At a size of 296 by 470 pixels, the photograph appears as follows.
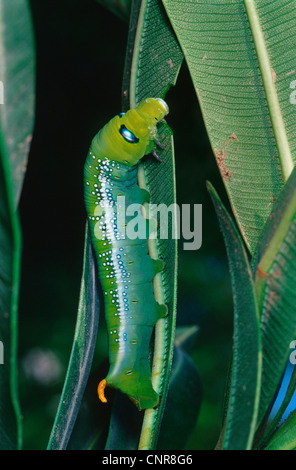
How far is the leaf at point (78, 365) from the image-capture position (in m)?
0.66

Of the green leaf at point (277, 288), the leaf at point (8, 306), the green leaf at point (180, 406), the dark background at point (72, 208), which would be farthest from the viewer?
the dark background at point (72, 208)

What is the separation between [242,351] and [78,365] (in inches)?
9.4

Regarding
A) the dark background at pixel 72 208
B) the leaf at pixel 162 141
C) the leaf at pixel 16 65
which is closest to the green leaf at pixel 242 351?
the leaf at pixel 162 141

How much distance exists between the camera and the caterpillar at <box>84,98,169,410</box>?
33.3 inches

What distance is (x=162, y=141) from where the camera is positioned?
0.80m

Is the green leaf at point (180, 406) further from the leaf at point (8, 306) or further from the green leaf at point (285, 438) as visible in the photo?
the leaf at point (8, 306)

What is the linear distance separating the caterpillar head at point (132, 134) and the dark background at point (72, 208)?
0.83 m

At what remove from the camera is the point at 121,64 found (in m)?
1.85

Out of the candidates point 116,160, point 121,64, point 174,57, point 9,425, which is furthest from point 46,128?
point 9,425

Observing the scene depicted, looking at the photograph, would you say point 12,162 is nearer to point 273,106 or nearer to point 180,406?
point 273,106

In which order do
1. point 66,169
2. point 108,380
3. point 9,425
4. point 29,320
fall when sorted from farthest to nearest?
point 29,320 → point 66,169 → point 108,380 → point 9,425

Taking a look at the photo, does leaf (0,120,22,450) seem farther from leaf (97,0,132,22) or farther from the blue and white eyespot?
leaf (97,0,132,22)

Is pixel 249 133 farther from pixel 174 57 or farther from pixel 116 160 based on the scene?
pixel 116 160

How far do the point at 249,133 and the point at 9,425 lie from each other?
0.48 m
